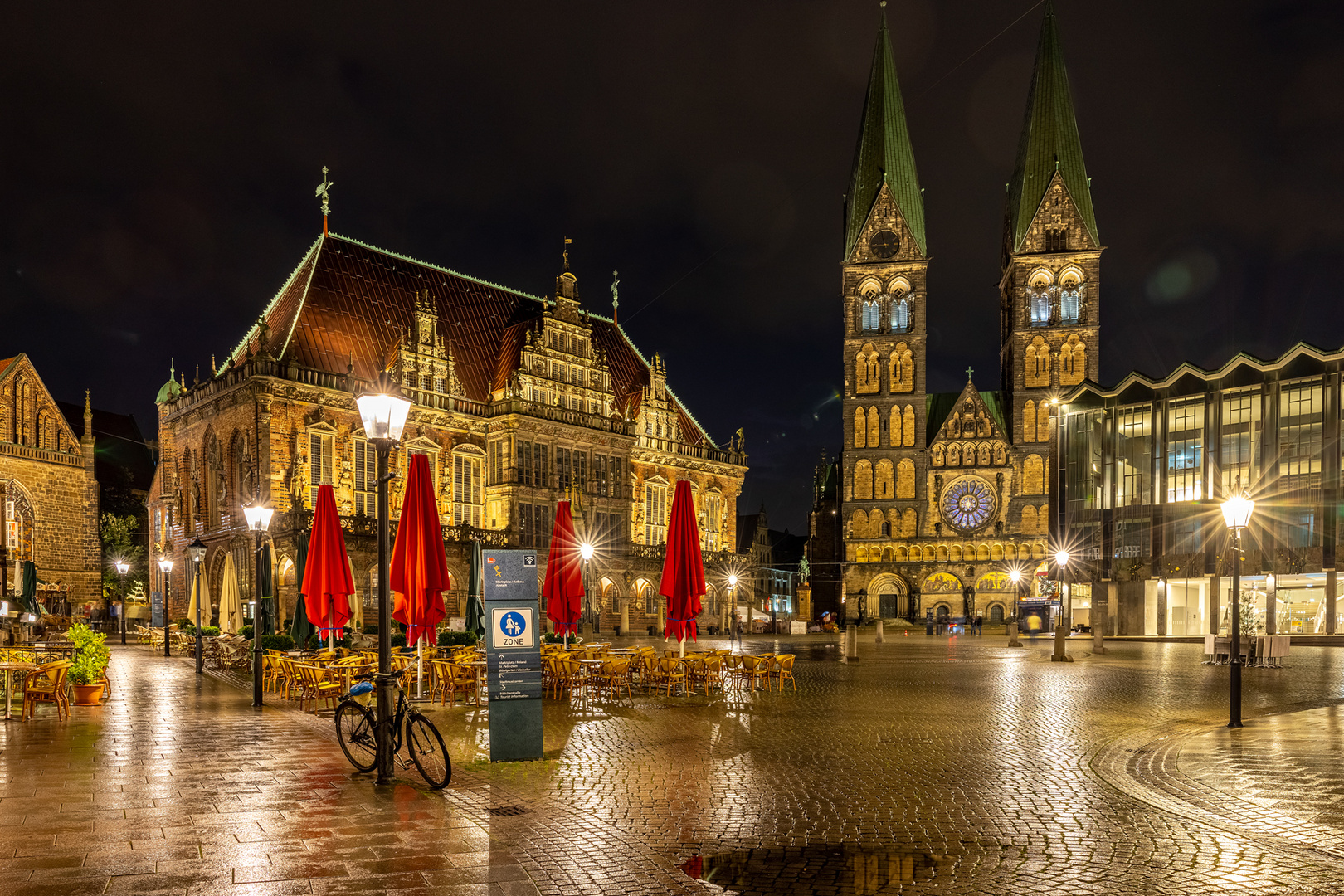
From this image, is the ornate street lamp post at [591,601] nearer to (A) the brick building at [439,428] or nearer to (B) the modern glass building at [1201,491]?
(A) the brick building at [439,428]

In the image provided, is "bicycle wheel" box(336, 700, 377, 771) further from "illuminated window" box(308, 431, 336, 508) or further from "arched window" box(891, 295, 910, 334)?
"arched window" box(891, 295, 910, 334)

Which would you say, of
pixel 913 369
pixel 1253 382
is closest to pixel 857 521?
pixel 913 369

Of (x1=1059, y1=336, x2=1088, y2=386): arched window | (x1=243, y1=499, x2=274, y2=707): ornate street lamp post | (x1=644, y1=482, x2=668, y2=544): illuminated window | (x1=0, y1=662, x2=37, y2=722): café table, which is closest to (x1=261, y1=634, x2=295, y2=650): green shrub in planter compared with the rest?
(x1=243, y1=499, x2=274, y2=707): ornate street lamp post

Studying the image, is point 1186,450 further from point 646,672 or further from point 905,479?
point 646,672

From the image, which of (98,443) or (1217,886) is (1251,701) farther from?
(98,443)

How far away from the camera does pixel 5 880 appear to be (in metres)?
6.42

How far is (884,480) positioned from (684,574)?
57.1 meters

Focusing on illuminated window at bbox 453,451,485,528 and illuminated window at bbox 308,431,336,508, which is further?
illuminated window at bbox 453,451,485,528

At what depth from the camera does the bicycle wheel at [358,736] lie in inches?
417

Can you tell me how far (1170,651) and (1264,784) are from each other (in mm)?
28390

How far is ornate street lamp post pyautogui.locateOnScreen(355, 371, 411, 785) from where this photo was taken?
32.9 feet

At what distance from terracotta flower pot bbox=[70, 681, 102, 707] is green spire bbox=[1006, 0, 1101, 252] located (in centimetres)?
6975

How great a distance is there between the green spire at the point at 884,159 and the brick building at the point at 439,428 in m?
26.6

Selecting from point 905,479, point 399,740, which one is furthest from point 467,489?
point 905,479
